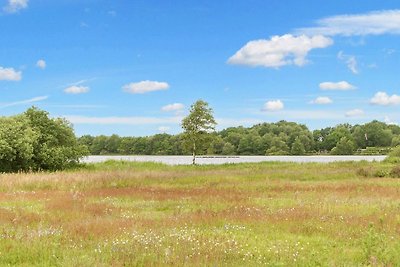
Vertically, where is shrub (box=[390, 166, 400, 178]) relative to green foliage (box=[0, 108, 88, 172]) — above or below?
below

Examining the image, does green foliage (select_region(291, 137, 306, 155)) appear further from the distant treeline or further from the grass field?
the grass field

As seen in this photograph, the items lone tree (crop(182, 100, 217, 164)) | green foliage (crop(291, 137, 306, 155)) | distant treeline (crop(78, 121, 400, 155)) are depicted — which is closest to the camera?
lone tree (crop(182, 100, 217, 164))

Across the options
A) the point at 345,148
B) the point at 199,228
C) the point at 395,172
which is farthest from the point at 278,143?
the point at 199,228

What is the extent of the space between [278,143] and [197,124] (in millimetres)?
79094

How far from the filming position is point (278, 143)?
480ft

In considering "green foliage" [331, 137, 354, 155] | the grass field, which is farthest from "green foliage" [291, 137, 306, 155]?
the grass field

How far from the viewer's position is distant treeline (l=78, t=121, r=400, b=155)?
142 meters

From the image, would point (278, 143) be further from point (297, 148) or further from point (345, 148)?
point (345, 148)

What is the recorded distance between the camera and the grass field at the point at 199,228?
10.9 meters

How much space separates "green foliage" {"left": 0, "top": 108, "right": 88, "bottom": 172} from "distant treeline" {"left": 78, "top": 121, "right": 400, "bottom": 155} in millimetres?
80301

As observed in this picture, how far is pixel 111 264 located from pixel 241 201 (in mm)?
14130

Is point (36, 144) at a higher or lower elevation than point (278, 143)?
lower

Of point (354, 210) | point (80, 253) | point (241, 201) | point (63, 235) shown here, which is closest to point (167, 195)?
point (241, 201)

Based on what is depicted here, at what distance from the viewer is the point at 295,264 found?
10.4 meters
